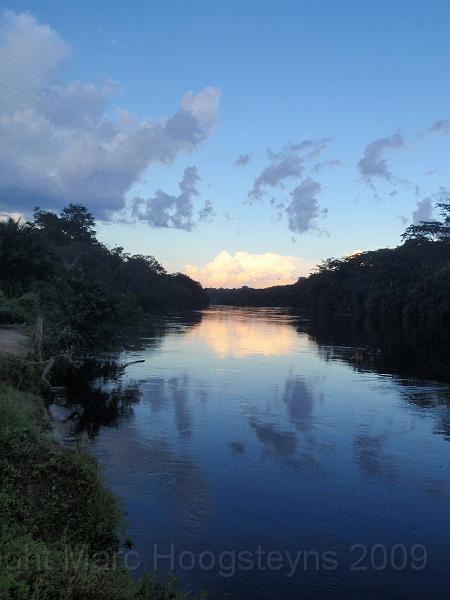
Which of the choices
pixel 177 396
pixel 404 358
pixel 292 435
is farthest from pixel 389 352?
pixel 292 435

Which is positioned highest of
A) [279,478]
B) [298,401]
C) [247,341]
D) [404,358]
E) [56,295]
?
[56,295]

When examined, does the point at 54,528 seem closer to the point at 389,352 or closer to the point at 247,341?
the point at 389,352

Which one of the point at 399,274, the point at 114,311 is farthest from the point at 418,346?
the point at 399,274

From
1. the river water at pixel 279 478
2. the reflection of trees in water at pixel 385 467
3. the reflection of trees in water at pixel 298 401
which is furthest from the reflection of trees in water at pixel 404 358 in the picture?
the reflection of trees in water at pixel 298 401

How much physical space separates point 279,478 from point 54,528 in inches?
266

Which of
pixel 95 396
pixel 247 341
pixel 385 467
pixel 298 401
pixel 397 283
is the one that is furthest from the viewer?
pixel 397 283

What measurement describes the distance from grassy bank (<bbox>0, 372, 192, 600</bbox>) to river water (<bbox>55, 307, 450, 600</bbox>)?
→ 1.00 meters

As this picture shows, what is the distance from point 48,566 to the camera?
6.53 metres

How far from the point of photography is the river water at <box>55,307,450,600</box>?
32.1 feet

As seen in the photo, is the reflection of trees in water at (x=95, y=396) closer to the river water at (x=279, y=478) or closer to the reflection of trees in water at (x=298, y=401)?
the river water at (x=279, y=478)

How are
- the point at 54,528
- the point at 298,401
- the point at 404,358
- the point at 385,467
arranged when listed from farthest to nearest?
the point at 404,358
the point at 298,401
the point at 385,467
the point at 54,528

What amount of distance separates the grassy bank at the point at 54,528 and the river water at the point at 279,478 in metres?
1.00

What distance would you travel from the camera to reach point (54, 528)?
8812 mm

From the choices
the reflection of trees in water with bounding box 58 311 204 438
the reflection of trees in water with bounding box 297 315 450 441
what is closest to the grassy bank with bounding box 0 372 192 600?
the reflection of trees in water with bounding box 58 311 204 438
